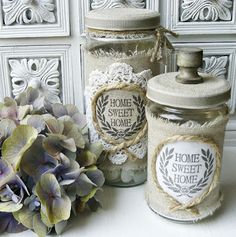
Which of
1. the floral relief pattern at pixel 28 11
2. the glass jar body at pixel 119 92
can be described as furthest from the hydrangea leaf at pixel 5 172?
the floral relief pattern at pixel 28 11

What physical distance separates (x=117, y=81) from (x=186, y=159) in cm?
12

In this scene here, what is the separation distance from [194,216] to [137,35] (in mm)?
198

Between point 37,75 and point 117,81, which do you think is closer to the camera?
point 117,81

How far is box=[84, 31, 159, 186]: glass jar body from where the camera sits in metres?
0.46

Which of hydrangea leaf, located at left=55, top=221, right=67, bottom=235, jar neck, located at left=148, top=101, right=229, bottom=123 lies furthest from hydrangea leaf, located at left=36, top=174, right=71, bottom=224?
jar neck, located at left=148, top=101, right=229, bottom=123

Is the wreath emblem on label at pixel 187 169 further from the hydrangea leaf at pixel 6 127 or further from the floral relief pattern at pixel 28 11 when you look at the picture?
the floral relief pattern at pixel 28 11

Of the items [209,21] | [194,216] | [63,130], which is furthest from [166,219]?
[209,21]

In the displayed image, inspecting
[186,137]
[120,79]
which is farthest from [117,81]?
[186,137]

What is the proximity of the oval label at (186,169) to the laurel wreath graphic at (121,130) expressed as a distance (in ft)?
0.21

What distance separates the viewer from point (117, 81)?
0.46 metres

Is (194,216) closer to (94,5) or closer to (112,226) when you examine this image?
(112,226)

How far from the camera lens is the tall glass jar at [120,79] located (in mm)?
452

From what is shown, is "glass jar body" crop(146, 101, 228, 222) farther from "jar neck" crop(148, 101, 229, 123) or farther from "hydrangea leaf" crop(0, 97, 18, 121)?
"hydrangea leaf" crop(0, 97, 18, 121)

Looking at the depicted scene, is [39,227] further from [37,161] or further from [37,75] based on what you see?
[37,75]
